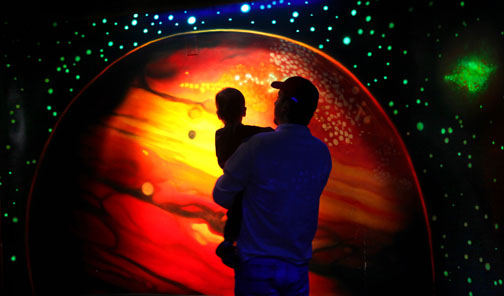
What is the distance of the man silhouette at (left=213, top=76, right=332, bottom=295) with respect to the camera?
56.4 inches

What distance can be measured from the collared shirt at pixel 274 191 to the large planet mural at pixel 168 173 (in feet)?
3.82

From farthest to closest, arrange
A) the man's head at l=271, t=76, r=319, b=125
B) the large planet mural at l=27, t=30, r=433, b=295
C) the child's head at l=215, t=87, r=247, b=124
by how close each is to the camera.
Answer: the large planet mural at l=27, t=30, r=433, b=295, the child's head at l=215, t=87, r=247, b=124, the man's head at l=271, t=76, r=319, b=125

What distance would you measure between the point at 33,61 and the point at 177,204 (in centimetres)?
146

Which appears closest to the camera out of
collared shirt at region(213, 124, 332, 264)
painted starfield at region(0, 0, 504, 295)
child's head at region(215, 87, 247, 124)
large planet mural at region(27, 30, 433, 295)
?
collared shirt at region(213, 124, 332, 264)

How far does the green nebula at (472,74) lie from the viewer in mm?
1971

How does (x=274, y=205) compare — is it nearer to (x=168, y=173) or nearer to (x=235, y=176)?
(x=235, y=176)

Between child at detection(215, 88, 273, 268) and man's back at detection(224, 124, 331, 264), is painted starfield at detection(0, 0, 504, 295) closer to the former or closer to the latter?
child at detection(215, 88, 273, 268)

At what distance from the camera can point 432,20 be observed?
2.18 meters

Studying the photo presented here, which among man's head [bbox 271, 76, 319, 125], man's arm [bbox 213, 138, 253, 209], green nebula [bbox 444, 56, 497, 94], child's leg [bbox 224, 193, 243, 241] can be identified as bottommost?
child's leg [bbox 224, 193, 243, 241]

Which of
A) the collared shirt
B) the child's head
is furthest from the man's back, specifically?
the child's head

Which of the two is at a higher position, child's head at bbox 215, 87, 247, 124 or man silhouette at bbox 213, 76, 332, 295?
child's head at bbox 215, 87, 247, 124

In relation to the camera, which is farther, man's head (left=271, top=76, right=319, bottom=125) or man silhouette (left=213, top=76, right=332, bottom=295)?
man's head (left=271, top=76, right=319, bottom=125)

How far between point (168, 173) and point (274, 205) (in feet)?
5.29

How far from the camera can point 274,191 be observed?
4.71ft
